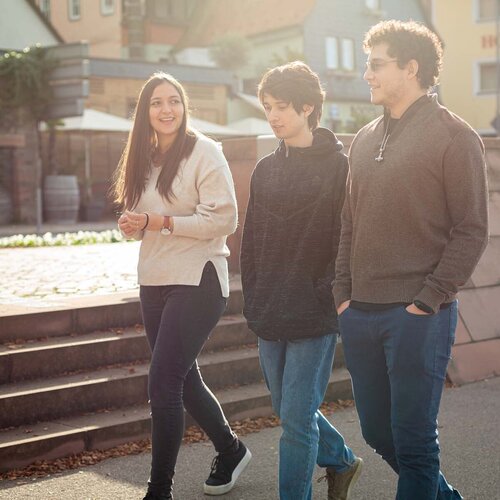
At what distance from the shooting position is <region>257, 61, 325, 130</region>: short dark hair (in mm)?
4359

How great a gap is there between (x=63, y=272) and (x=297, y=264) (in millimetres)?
6911

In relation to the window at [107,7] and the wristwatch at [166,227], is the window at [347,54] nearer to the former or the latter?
the window at [107,7]

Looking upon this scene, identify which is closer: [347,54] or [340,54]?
[340,54]

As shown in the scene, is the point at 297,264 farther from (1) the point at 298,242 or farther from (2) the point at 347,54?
(2) the point at 347,54

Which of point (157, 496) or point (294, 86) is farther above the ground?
point (294, 86)

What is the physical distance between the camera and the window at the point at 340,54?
48219mm

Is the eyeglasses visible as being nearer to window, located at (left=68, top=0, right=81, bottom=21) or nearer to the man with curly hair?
the man with curly hair

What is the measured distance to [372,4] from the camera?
51.1 metres

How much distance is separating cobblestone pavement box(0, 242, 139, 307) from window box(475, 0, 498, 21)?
125ft

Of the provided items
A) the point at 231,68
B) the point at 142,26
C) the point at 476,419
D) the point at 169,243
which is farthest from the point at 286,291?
the point at 142,26

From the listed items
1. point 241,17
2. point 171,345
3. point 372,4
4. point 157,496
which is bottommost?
point 157,496

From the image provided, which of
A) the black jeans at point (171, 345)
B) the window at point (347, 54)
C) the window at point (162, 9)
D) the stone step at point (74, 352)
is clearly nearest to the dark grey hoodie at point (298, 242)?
the black jeans at point (171, 345)

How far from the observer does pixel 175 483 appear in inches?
216

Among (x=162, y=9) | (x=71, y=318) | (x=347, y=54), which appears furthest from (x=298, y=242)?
(x=162, y=9)
